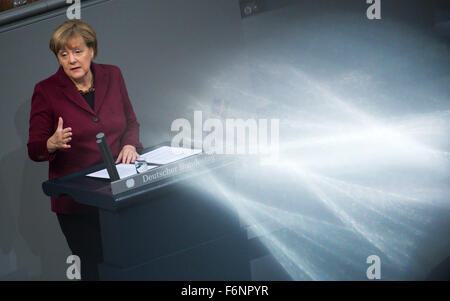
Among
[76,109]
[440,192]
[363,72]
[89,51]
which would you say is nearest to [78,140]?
[76,109]

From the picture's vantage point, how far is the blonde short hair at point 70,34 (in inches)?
84.5

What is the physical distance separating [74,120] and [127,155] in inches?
10.1

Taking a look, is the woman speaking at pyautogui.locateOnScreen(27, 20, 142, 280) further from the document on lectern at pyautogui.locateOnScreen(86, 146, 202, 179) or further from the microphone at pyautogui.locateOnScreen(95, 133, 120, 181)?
the microphone at pyautogui.locateOnScreen(95, 133, 120, 181)

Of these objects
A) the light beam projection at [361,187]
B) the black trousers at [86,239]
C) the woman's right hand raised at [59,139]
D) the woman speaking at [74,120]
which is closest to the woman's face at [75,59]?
the woman speaking at [74,120]

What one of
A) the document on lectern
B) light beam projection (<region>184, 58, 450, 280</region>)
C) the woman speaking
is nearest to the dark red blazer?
the woman speaking

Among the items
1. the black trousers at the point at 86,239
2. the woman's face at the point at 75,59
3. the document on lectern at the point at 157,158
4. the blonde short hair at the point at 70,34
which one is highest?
the blonde short hair at the point at 70,34

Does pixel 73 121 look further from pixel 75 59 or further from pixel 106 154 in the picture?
pixel 106 154

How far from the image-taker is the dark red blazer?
2111mm

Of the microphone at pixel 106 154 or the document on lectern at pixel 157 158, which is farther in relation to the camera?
the document on lectern at pixel 157 158

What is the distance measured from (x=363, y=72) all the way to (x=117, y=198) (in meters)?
1.49

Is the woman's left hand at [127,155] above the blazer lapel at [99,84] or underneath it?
underneath

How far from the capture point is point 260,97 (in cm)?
264

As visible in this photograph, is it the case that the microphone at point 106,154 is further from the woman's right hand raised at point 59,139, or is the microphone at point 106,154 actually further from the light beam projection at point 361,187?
the light beam projection at point 361,187

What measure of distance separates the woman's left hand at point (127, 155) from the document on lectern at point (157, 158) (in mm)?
36
